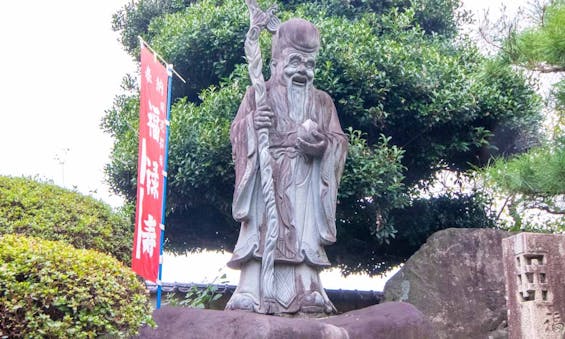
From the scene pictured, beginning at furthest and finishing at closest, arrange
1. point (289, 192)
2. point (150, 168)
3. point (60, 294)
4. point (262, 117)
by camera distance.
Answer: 1. point (289, 192)
2. point (262, 117)
3. point (150, 168)
4. point (60, 294)

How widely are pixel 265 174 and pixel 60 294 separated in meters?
2.96

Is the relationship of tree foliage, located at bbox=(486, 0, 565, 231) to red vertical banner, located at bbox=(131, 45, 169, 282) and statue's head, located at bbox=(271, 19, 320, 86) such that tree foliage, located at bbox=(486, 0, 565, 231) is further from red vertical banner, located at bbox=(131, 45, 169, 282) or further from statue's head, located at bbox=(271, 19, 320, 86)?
red vertical banner, located at bbox=(131, 45, 169, 282)

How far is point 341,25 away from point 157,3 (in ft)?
12.5

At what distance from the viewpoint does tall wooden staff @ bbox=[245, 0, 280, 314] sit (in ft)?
22.8

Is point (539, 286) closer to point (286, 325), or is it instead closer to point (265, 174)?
point (286, 325)

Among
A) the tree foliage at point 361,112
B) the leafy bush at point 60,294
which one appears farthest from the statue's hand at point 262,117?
the leafy bush at point 60,294

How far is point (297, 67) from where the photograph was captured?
764 centimetres

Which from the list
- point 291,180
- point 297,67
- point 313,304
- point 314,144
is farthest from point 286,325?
point 297,67

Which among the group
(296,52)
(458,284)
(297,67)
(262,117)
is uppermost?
(296,52)

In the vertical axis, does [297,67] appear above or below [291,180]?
above

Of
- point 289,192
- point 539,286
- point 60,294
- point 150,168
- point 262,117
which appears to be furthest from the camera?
point 289,192

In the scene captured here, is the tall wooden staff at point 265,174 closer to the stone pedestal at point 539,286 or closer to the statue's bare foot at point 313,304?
the statue's bare foot at point 313,304

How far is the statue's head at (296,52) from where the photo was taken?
7.65 metres

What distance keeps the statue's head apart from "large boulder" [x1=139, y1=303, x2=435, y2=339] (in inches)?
102
